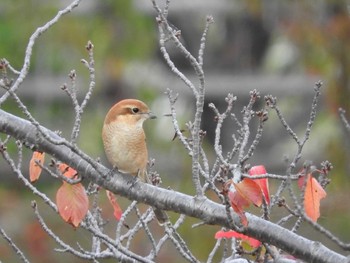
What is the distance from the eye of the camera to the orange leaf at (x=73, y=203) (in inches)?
151

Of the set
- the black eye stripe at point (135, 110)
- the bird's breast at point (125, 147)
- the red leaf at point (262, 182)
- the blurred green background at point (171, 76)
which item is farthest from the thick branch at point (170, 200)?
the blurred green background at point (171, 76)

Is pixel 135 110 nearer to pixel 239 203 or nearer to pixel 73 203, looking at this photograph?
pixel 73 203

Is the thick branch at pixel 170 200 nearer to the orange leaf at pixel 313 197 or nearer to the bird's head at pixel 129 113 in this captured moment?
the orange leaf at pixel 313 197

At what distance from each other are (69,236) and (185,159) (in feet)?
6.43

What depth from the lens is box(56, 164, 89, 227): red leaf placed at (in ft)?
12.6

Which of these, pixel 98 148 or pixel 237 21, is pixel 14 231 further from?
pixel 237 21

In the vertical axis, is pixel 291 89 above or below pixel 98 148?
above

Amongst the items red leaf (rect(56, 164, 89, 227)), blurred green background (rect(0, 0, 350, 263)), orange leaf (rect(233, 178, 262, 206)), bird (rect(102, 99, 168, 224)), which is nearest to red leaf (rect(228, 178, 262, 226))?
orange leaf (rect(233, 178, 262, 206))

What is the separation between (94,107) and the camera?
1277 centimetres

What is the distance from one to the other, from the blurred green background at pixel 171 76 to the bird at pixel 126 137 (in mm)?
4951

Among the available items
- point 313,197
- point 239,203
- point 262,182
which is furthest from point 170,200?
point 313,197

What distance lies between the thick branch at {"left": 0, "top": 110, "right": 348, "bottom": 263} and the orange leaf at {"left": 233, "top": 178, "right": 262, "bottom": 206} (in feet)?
0.21

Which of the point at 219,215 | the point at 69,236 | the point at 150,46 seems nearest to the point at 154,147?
the point at 150,46

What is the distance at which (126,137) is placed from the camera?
15.5ft
